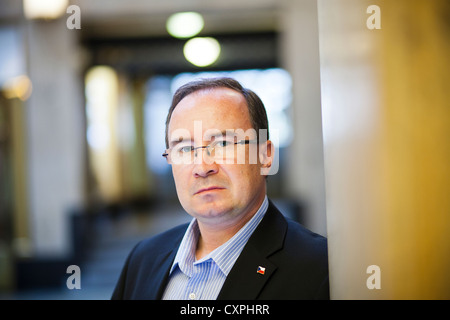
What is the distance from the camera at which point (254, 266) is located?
1.14m

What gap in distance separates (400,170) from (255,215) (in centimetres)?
37

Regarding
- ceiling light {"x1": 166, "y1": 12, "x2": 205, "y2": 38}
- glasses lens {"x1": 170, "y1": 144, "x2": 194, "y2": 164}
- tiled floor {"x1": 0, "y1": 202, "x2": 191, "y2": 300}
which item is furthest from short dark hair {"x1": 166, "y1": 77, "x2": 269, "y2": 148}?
tiled floor {"x1": 0, "y1": 202, "x2": 191, "y2": 300}

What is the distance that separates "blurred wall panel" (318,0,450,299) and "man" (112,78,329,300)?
11cm

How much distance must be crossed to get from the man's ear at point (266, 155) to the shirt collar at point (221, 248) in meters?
0.08

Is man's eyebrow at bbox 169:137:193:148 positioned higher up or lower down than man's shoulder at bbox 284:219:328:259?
higher up

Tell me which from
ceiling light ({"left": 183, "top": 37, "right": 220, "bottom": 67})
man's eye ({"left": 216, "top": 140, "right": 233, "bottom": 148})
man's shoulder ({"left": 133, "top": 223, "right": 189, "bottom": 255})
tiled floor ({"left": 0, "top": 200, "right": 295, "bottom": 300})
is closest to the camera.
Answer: man's eye ({"left": 216, "top": 140, "right": 233, "bottom": 148})

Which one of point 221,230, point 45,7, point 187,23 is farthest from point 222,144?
point 45,7

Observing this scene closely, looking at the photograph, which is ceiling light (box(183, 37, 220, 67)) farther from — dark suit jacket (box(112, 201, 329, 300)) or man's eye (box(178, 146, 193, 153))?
dark suit jacket (box(112, 201, 329, 300))

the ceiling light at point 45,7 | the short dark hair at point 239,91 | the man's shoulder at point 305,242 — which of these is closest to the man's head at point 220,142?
the short dark hair at point 239,91

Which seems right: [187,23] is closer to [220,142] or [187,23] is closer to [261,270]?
[220,142]

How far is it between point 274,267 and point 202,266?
7.4 inches

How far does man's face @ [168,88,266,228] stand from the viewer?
1.12 metres

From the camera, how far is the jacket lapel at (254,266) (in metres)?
1.14

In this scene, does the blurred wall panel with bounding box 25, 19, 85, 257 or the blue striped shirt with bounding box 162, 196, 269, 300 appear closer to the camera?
the blue striped shirt with bounding box 162, 196, 269, 300
